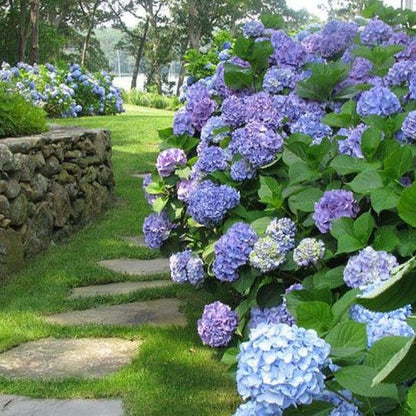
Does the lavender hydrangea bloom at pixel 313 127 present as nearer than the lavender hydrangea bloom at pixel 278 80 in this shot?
Yes

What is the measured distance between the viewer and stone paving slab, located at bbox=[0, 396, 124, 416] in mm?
2734

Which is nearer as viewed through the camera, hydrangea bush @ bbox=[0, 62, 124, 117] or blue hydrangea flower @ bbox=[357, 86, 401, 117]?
blue hydrangea flower @ bbox=[357, 86, 401, 117]

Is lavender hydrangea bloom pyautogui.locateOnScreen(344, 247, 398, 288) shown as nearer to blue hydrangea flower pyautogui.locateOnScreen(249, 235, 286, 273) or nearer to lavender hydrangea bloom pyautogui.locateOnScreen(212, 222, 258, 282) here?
blue hydrangea flower pyautogui.locateOnScreen(249, 235, 286, 273)

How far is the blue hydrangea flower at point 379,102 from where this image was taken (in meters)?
2.56

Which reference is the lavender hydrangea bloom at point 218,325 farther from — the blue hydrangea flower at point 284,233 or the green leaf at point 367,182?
the green leaf at point 367,182

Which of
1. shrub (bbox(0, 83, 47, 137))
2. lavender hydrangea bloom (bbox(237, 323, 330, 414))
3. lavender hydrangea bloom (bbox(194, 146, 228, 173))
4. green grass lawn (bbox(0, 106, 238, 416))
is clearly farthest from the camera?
shrub (bbox(0, 83, 47, 137))

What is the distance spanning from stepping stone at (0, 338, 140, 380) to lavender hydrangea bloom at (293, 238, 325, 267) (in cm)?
122

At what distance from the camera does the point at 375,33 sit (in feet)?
10.3

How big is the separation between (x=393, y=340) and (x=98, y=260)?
4053mm

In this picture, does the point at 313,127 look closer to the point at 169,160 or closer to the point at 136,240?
the point at 169,160

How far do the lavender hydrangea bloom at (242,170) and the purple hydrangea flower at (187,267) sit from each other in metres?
0.43

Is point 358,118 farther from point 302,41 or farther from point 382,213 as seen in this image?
point 302,41

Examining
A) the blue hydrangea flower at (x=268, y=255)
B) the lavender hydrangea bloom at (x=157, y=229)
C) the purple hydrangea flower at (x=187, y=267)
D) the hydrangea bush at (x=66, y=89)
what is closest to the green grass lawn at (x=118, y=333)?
the purple hydrangea flower at (x=187, y=267)

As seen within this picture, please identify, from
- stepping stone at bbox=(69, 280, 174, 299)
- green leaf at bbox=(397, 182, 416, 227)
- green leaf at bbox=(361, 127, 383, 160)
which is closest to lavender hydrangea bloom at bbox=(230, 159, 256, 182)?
green leaf at bbox=(361, 127, 383, 160)
